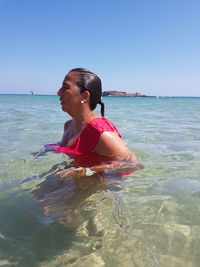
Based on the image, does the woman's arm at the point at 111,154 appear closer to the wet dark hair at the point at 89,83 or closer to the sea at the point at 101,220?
the sea at the point at 101,220

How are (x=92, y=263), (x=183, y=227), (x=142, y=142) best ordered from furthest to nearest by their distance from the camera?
(x=142, y=142), (x=183, y=227), (x=92, y=263)

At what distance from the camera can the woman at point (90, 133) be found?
2.67 m

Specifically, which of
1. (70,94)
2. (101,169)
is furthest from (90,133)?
(70,94)

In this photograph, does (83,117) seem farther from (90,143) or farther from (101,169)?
(101,169)

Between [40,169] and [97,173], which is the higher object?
[97,173]

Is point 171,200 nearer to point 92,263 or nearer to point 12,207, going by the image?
point 92,263

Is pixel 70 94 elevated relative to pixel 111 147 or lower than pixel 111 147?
elevated

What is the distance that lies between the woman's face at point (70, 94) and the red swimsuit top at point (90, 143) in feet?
1.00

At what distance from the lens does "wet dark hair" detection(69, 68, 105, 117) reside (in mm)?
2891

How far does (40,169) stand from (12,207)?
1.45m

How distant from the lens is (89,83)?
2904mm

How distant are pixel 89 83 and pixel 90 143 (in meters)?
0.62

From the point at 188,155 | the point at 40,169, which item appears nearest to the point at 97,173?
the point at 40,169

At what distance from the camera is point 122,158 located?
279 cm
